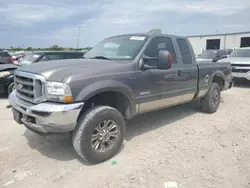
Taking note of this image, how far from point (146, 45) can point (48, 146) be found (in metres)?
2.46

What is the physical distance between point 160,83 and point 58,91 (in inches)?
78.6

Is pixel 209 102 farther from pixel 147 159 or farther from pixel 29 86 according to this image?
pixel 29 86

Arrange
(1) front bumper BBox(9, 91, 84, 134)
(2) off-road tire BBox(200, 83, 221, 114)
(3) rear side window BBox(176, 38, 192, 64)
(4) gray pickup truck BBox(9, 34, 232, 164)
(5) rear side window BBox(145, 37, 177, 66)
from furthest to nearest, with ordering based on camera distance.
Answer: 1. (2) off-road tire BBox(200, 83, 221, 114)
2. (3) rear side window BBox(176, 38, 192, 64)
3. (5) rear side window BBox(145, 37, 177, 66)
4. (4) gray pickup truck BBox(9, 34, 232, 164)
5. (1) front bumper BBox(9, 91, 84, 134)

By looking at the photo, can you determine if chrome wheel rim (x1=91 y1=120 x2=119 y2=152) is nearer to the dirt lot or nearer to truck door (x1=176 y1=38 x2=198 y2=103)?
the dirt lot

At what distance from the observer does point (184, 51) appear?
504cm

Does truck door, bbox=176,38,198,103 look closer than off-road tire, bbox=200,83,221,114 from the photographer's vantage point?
Yes

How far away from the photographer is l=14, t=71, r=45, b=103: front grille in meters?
3.13

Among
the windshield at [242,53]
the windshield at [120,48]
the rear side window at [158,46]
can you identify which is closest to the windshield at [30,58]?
the windshield at [120,48]

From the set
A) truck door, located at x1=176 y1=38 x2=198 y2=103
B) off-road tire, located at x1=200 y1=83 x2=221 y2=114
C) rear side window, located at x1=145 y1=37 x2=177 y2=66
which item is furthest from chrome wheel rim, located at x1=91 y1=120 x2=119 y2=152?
off-road tire, located at x1=200 y1=83 x2=221 y2=114

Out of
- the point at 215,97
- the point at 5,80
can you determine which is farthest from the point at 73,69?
the point at 5,80

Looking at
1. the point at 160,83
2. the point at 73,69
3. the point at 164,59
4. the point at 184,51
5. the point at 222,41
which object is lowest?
the point at 160,83

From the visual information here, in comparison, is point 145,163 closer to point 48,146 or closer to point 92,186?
point 92,186

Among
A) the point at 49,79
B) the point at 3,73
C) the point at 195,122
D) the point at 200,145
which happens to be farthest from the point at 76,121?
the point at 3,73

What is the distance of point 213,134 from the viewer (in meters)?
4.60
